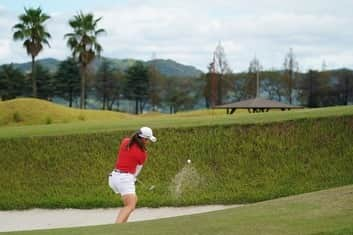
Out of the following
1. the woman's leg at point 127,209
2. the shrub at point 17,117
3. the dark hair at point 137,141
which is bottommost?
the shrub at point 17,117

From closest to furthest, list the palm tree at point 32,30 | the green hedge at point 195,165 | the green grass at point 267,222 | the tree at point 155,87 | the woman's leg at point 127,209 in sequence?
the green grass at point 267,222 < the woman's leg at point 127,209 < the green hedge at point 195,165 < the palm tree at point 32,30 < the tree at point 155,87

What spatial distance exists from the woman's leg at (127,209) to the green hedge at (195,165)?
6978 millimetres

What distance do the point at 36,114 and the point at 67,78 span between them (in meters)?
30.4

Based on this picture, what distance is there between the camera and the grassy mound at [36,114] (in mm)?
38188

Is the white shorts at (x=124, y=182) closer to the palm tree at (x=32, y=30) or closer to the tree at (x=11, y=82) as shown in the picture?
the palm tree at (x=32, y=30)

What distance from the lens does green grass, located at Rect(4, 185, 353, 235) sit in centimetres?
779

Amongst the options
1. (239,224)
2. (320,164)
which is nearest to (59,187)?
(320,164)

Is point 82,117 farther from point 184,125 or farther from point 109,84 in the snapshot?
point 109,84

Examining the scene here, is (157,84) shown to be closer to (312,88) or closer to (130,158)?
(312,88)

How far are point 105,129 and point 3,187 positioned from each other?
3661 millimetres

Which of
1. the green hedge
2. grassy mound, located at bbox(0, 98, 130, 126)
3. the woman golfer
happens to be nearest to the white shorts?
the woman golfer

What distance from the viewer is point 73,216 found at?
1722 centimetres

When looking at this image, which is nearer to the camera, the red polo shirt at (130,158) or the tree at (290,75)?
the red polo shirt at (130,158)

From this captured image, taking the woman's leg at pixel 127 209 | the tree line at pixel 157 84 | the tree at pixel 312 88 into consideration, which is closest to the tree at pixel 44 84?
the tree line at pixel 157 84
